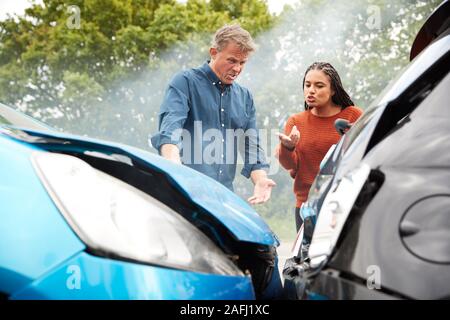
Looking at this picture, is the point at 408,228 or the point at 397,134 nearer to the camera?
the point at 408,228

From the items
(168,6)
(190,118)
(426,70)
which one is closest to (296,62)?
(168,6)

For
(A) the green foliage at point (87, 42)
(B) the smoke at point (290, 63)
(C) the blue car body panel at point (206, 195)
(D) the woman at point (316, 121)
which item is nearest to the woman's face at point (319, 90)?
(D) the woman at point (316, 121)

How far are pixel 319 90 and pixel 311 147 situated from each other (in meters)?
0.37

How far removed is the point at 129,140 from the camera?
19.9m

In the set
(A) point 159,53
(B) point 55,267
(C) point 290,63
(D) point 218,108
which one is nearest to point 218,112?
(D) point 218,108

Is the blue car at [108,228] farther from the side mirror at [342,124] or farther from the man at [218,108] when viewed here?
the man at [218,108]

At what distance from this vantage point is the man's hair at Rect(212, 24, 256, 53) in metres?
3.57

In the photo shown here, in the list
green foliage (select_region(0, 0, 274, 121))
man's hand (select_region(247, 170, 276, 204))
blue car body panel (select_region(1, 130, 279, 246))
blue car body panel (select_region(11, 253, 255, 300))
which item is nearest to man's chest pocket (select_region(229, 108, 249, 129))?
man's hand (select_region(247, 170, 276, 204))

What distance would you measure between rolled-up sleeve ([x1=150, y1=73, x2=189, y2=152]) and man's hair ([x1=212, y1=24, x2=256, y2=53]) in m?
0.29

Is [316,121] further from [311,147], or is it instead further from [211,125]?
[211,125]

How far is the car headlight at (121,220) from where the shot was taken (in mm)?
1328

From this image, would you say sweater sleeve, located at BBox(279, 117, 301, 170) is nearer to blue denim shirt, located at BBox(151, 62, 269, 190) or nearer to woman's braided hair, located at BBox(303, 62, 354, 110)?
blue denim shirt, located at BBox(151, 62, 269, 190)

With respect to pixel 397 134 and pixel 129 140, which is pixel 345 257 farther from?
pixel 129 140
